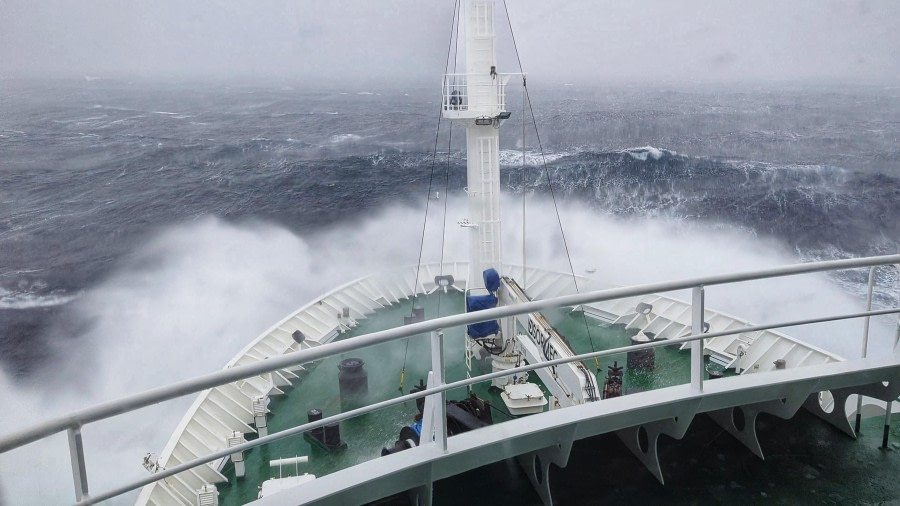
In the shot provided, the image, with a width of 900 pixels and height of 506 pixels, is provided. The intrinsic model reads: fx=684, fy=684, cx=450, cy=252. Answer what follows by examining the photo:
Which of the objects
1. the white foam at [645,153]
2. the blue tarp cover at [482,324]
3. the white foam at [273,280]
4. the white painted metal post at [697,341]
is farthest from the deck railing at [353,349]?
the white foam at [645,153]

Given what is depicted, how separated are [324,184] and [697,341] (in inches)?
1021

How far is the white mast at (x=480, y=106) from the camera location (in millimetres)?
7746

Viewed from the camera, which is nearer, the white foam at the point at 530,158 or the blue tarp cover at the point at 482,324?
the blue tarp cover at the point at 482,324

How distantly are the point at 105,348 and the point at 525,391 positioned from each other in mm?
17784

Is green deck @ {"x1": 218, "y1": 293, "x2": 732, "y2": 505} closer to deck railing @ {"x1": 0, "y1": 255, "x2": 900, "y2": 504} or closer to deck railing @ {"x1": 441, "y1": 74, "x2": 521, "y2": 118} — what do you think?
deck railing @ {"x1": 0, "y1": 255, "x2": 900, "y2": 504}

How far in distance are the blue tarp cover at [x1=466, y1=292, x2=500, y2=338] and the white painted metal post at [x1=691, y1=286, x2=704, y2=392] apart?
3.89 metres

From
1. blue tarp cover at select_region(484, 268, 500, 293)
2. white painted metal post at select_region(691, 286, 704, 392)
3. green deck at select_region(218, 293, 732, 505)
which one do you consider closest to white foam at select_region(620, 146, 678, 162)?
green deck at select_region(218, 293, 732, 505)

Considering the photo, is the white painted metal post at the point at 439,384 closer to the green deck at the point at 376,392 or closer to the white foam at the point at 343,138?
the green deck at the point at 376,392

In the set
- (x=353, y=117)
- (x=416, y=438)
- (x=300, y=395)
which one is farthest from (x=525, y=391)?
(x=353, y=117)

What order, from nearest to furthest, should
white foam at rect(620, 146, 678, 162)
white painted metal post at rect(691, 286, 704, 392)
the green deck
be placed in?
white painted metal post at rect(691, 286, 704, 392)
the green deck
white foam at rect(620, 146, 678, 162)

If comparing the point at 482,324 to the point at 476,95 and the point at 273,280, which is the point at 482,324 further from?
the point at 273,280

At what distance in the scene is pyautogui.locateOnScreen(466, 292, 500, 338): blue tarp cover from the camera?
262 inches

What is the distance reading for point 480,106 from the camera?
7793 mm

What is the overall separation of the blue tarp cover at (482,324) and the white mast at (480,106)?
968 mm
